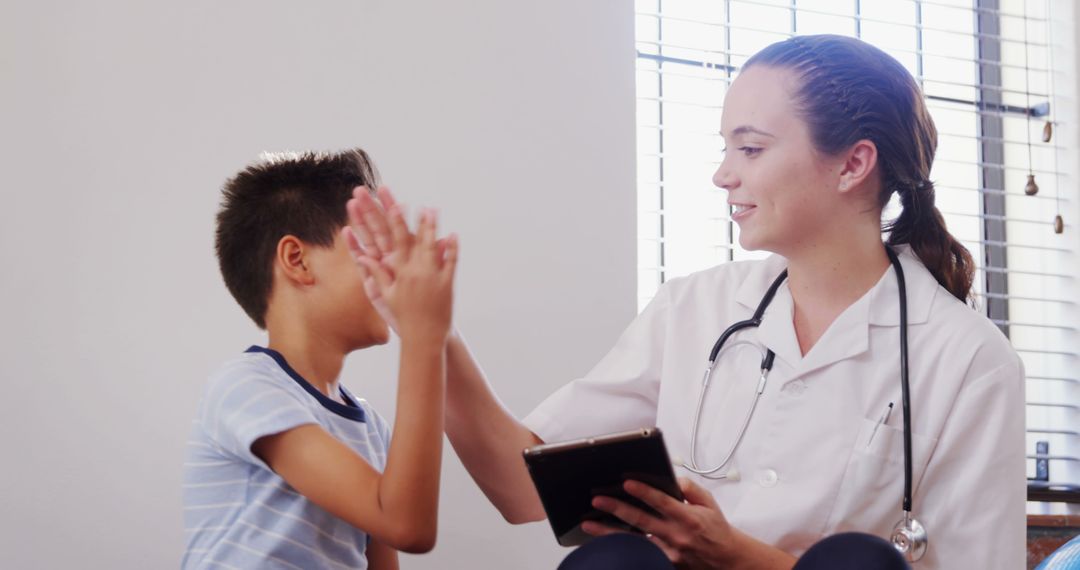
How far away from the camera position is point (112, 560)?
62.7 inches

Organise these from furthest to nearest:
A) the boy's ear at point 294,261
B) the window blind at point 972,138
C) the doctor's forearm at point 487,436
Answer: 1. the window blind at point 972,138
2. the doctor's forearm at point 487,436
3. the boy's ear at point 294,261

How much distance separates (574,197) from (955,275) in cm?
71

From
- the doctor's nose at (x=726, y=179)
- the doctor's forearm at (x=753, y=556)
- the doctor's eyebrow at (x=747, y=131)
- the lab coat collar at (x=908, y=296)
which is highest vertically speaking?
the doctor's eyebrow at (x=747, y=131)

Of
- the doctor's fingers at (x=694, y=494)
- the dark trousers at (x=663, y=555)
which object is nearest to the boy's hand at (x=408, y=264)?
the dark trousers at (x=663, y=555)

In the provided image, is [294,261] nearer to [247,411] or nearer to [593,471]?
[247,411]

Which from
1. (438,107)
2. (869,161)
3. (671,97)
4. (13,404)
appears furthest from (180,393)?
(671,97)

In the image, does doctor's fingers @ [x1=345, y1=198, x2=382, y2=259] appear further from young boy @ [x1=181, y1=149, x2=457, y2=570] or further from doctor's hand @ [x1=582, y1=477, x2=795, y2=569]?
doctor's hand @ [x1=582, y1=477, x2=795, y2=569]

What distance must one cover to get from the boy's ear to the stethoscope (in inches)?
22.5

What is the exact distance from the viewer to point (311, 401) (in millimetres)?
1278

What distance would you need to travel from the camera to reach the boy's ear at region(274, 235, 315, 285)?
4.31 feet

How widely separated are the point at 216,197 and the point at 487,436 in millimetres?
604

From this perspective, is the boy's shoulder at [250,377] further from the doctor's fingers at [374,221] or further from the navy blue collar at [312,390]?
the doctor's fingers at [374,221]

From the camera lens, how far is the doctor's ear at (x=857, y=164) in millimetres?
1500

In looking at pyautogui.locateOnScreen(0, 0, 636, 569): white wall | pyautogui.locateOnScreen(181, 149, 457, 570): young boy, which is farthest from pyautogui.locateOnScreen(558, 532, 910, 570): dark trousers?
pyautogui.locateOnScreen(0, 0, 636, 569): white wall
